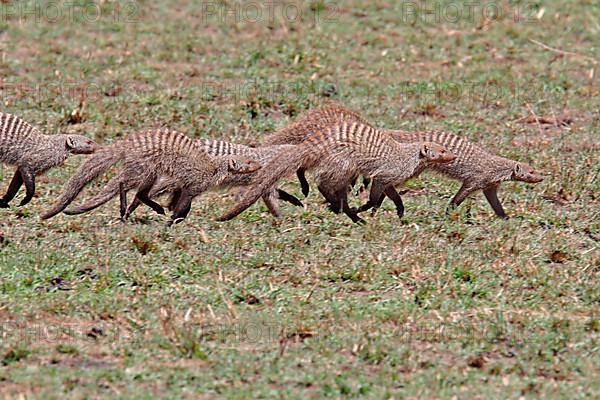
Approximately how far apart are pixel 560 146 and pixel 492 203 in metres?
1.61

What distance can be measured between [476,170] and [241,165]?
151cm

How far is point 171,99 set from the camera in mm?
9812

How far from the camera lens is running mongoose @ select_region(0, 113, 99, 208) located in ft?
24.3

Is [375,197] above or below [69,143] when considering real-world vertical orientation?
below

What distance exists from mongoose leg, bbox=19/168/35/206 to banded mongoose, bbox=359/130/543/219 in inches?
83.2

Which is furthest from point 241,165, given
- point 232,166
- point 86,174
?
point 86,174

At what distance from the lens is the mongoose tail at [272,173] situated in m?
7.00

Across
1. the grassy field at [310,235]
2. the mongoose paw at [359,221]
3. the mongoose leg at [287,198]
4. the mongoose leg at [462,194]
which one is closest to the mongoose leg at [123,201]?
the grassy field at [310,235]

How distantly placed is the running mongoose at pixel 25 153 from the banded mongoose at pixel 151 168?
1.54ft

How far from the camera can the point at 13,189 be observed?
752 centimetres
